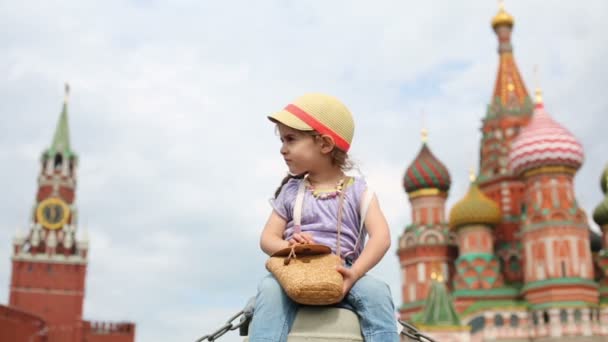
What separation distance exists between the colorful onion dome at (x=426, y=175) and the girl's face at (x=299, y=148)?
114 feet

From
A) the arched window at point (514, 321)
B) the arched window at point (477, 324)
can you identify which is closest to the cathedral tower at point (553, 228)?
the arched window at point (514, 321)

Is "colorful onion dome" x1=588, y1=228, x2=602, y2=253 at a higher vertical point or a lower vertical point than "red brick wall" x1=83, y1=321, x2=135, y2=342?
higher

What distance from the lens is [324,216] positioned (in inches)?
120

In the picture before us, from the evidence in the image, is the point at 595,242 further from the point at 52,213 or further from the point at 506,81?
the point at 52,213

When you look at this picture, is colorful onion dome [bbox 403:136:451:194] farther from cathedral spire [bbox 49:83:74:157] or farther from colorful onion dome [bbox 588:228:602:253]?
cathedral spire [bbox 49:83:74:157]

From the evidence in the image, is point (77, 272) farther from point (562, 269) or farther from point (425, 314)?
point (562, 269)

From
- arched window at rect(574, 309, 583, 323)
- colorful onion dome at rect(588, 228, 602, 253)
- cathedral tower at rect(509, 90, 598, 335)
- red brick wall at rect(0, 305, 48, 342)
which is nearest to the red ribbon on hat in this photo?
cathedral tower at rect(509, 90, 598, 335)

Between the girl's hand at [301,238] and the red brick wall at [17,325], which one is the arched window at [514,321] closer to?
the red brick wall at [17,325]

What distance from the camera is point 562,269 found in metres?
30.6

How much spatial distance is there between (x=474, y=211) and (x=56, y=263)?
30.4m

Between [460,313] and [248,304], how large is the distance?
100 ft

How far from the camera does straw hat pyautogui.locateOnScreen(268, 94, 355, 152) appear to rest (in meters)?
3.02

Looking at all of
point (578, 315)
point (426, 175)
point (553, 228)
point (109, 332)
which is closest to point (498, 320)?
point (578, 315)

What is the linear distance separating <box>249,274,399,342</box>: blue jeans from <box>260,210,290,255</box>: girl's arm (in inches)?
6.7
